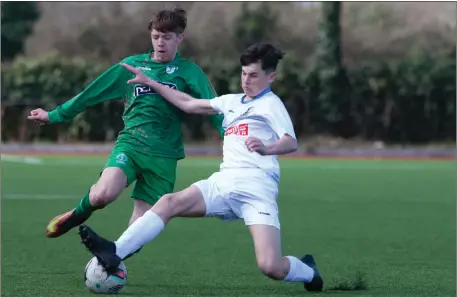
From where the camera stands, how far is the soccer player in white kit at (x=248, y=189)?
7.35 m

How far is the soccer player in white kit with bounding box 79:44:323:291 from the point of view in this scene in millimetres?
7348

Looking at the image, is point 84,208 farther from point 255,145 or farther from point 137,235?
point 255,145

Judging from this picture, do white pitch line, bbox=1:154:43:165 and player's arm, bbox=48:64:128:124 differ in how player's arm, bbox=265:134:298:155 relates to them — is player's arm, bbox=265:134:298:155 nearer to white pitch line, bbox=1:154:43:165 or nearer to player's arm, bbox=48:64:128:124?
player's arm, bbox=48:64:128:124

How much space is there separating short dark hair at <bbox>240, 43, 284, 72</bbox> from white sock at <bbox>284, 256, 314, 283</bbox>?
1.35 metres

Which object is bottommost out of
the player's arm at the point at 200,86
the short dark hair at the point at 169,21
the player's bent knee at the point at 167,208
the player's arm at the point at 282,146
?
the player's bent knee at the point at 167,208

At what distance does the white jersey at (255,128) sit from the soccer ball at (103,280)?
3.39ft

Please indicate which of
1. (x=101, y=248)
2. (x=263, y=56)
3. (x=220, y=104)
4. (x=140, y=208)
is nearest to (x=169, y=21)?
(x=220, y=104)

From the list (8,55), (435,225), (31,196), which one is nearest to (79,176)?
(31,196)

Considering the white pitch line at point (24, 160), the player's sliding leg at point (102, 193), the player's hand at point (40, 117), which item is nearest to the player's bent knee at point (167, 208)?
the player's sliding leg at point (102, 193)

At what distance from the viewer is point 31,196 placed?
16.9 meters

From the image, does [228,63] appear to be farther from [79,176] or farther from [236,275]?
[236,275]

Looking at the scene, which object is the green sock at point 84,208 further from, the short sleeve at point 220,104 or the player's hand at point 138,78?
the short sleeve at point 220,104

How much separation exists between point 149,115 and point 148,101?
0.38 ft

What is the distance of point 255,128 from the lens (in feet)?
24.5
